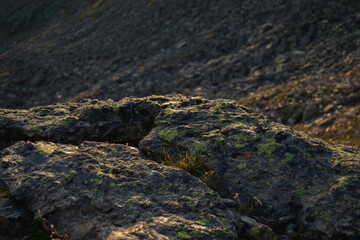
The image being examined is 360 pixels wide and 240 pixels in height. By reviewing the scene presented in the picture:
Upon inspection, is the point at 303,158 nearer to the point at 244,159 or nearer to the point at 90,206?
the point at 244,159

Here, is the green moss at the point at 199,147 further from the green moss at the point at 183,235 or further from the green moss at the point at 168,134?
the green moss at the point at 183,235

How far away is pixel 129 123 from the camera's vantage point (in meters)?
6.81

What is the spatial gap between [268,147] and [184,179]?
179 centimetres

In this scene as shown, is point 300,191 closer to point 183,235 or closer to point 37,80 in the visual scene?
point 183,235

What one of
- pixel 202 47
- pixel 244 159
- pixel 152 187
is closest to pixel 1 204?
pixel 152 187

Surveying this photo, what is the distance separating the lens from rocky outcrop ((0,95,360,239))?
403 centimetres

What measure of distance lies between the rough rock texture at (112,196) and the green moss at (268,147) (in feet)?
4.77

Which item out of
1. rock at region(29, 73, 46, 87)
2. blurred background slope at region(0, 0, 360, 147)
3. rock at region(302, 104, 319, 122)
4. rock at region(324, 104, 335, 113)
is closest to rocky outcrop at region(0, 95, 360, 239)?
blurred background slope at region(0, 0, 360, 147)

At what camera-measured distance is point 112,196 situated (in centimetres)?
437

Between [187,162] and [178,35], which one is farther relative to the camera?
[178,35]

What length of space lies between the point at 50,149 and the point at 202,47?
1072 inches

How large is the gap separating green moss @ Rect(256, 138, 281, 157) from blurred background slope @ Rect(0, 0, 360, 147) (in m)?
10.3

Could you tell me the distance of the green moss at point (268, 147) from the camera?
5.31m

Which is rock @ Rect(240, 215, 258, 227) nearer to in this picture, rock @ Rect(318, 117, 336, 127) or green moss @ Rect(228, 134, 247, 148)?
green moss @ Rect(228, 134, 247, 148)
